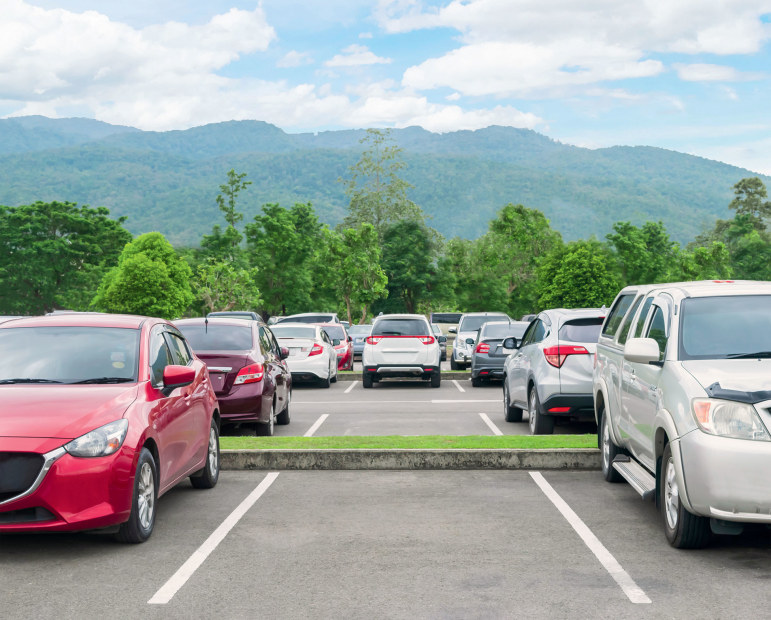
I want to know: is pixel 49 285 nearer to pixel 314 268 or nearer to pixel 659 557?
pixel 314 268

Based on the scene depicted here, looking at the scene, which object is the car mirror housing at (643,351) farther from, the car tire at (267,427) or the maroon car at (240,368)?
the car tire at (267,427)

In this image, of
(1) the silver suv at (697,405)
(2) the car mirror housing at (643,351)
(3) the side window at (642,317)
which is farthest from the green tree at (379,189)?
(2) the car mirror housing at (643,351)

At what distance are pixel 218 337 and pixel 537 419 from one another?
4312 mm

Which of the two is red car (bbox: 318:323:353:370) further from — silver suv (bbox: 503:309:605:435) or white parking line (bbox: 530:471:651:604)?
white parking line (bbox: 530:471:651:604)

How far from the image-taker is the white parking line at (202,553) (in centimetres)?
555

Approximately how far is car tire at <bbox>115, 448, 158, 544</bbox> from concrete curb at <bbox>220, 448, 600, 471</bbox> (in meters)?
3.03

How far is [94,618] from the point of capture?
201 inches

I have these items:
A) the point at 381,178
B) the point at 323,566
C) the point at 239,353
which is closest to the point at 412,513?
the point at 323,566

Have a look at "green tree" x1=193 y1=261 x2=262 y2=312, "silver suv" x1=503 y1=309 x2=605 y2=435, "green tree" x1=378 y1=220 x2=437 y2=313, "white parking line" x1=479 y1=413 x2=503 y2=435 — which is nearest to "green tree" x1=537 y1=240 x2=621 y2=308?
"green tree" x1=378 y1=220 x2=437 y2=313

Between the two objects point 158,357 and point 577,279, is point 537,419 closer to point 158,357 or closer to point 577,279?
point 158,357

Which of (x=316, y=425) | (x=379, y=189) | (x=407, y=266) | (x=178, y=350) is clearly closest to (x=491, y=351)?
(x=316, y=425)

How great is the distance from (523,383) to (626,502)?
201 inches

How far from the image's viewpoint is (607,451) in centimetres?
930

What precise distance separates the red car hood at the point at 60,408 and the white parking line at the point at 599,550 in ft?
11.1
